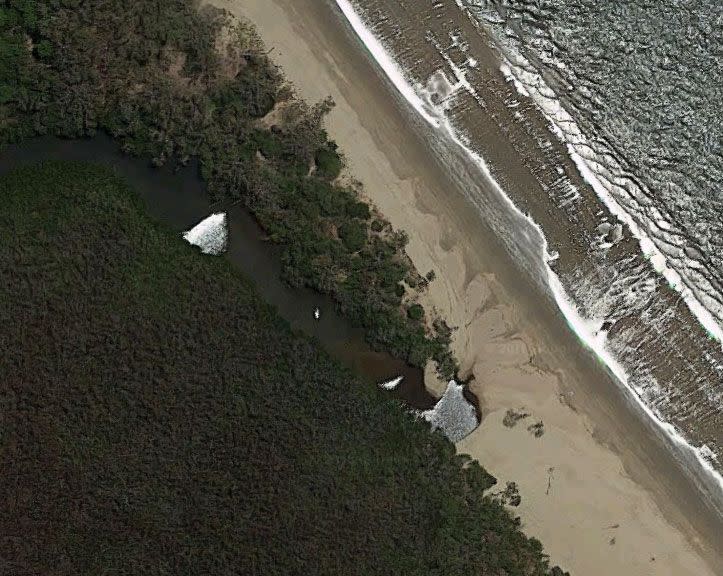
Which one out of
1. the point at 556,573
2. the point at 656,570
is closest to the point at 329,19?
the point at 556,573

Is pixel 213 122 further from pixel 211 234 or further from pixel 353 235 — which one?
pixel 353 235

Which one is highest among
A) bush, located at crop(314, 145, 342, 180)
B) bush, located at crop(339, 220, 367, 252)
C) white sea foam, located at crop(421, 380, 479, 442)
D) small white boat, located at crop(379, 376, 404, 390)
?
bush, located at crop(314, 145, 342, 180)

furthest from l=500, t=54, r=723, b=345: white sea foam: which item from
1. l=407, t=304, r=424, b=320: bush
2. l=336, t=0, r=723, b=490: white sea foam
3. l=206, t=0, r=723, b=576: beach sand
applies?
l=407, t=304, r=424, b=320: bush

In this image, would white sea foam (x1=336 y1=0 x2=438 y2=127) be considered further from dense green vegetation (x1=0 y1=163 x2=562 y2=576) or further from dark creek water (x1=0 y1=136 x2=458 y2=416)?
dense green vegetation (x1=0 y1=163 x2=562 y2=576)

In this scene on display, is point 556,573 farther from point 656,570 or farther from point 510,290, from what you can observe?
point 510,290

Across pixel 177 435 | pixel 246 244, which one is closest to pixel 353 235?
pixel 246 244

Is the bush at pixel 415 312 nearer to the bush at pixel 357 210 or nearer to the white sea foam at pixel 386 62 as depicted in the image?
the bush at pixel 357 210
